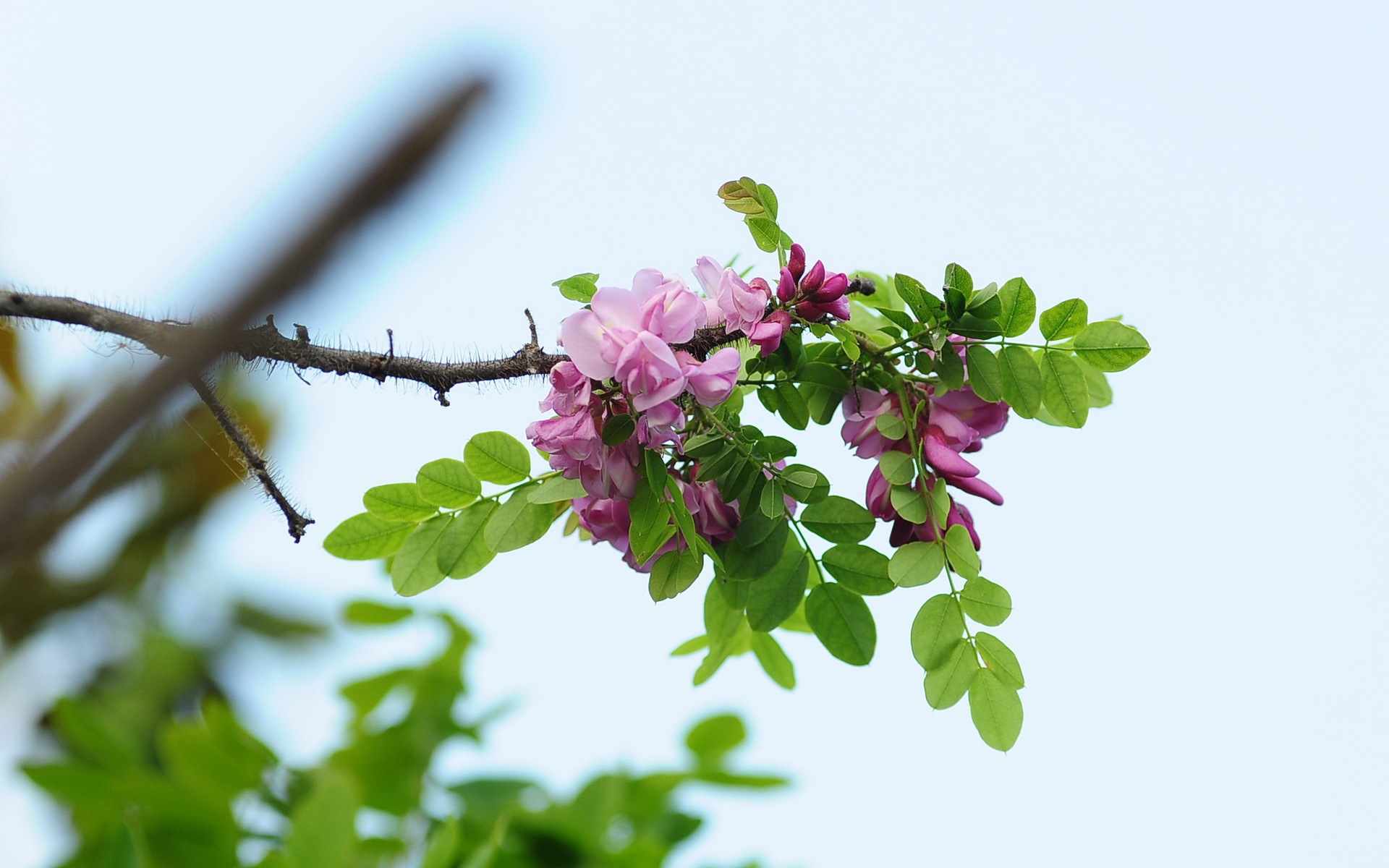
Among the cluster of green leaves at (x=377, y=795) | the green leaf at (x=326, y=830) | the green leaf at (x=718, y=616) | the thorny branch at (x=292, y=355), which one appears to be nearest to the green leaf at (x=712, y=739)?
the cluster of green leaves at (x=377, y=795)

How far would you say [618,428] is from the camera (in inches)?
32.8

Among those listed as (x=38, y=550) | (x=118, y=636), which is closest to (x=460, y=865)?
(x=38, y=550)

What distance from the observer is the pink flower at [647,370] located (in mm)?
794

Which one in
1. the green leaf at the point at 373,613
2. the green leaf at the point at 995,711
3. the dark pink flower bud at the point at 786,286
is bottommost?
the green leaf at the point at 995,711

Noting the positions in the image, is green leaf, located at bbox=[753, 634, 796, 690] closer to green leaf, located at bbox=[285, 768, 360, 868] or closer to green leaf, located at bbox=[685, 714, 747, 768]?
green leaf, located at bbox=[285, 768, 360, 868]

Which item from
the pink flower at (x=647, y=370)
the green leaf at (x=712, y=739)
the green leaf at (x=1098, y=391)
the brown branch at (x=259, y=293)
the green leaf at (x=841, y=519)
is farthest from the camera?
the green leaf at (x=712, y=739)

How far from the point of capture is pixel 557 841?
1595mm

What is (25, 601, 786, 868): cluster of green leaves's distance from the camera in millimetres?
1519

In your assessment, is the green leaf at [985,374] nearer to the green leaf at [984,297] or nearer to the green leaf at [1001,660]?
the green leaf at [984,297]

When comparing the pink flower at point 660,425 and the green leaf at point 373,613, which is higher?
the green leaf at point 373,613

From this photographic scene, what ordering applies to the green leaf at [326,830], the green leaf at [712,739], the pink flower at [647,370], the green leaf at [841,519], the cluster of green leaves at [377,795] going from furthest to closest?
the green leaf at [712,739] < the cluster of green leaves at [377,795] < the green leaf at [326,830] < the green leaf at [841,519] < the pink flower at [647,370]

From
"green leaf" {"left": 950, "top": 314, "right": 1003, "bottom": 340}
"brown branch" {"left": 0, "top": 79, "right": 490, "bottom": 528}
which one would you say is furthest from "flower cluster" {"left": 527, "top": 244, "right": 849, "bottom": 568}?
"brown branch" {"left": 0, "top": 79, "right": 490, "bottom": 528}

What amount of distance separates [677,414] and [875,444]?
0.23 meters

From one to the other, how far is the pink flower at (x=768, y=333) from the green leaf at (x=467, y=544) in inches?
12.5
